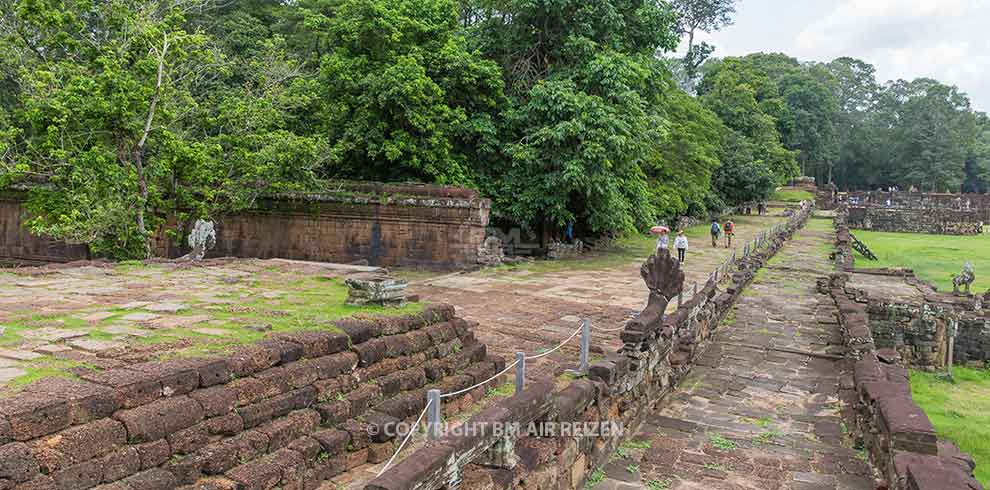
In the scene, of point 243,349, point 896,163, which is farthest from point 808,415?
point 896,163

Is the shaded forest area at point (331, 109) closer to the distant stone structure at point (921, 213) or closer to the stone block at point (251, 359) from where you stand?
the stone block at point (251, 359)

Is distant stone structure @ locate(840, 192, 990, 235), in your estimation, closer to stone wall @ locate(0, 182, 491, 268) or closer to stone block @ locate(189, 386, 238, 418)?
stone wall @ locate(0, 182, 491, 268)

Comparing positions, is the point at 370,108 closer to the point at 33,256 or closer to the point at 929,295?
the point at 33,256

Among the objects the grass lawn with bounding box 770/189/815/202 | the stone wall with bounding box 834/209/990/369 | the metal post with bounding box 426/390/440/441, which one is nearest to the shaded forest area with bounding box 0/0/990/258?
the stone wall with bounding box 834/209/990/369

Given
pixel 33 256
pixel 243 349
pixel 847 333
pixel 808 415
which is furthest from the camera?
pixel 33 256

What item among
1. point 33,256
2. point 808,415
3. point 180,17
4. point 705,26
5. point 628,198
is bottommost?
point 808,415

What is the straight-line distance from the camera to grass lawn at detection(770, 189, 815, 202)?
200ft

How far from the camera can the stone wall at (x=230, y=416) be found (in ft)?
12.1

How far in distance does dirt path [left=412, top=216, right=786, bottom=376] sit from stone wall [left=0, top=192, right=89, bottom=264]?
9139mm

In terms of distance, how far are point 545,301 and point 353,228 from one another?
5.73m

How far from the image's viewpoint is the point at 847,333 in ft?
36.3

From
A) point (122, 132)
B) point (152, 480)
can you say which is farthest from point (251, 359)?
point (122, 132)

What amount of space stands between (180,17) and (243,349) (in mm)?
11177

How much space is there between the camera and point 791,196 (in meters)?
62.4
